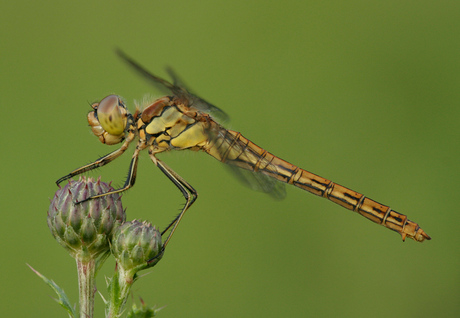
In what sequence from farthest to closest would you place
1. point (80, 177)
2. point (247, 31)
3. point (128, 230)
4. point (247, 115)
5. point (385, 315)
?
point (247, 31) → point (247, 115) → point (385, 315) → point (80, 177) → point (128, 230)

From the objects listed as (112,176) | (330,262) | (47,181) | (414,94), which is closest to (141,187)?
(112,176)

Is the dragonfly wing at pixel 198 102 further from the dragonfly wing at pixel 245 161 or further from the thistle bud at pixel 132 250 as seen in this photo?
the thistle bud at pixel 132 250

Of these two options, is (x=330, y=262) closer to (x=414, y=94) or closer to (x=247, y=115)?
(x=247, y=115)

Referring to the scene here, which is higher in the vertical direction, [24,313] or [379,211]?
[379,211]

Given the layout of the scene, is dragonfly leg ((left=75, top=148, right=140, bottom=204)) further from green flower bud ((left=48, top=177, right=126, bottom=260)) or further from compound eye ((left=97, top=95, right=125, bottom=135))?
compound eye ((left=97, top=95, right=125, bottom=135))

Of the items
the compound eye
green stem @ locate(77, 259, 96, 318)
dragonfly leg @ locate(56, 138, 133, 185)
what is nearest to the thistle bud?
green stem @ locate(77, 259, 96, 318)

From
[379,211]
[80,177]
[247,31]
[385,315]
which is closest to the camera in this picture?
[80,177]

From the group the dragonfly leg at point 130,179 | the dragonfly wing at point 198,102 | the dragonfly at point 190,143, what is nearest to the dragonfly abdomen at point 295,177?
the dragonfly at point 190,143

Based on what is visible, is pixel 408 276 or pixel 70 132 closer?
pixel 408 276
